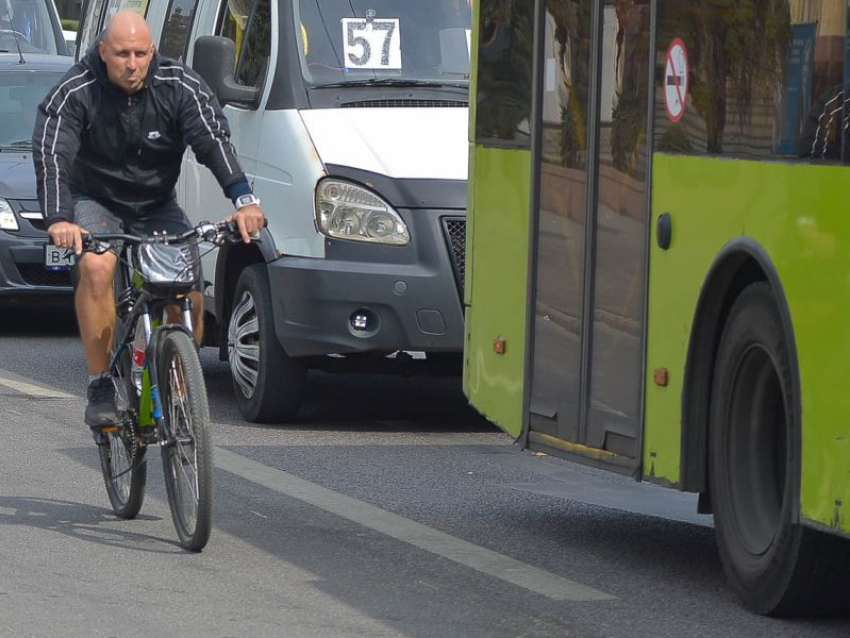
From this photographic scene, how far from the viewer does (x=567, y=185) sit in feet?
24.5

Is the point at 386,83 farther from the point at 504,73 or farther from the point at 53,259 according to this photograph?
the point at 53,259

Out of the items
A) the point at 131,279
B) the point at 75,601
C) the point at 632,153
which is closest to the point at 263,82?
the point at 131,279

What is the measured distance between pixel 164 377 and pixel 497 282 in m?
1.54

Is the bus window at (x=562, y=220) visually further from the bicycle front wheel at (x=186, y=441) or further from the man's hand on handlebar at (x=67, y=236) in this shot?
the man's hand on handlebar at (x=67, y=236)

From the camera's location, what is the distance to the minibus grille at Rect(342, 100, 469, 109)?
35.1ft

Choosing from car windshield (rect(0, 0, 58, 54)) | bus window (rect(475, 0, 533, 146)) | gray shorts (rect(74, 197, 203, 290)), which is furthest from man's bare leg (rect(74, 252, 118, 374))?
car windshield (rect(0, 0, 58, 54))

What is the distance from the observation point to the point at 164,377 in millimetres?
7246

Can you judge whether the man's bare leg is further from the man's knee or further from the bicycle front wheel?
the bicycle front wheel

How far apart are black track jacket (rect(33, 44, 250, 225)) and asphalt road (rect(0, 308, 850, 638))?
124 centimetres

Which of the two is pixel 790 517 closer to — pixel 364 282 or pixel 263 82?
pixel 364 282

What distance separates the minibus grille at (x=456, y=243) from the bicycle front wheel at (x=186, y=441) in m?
3.21

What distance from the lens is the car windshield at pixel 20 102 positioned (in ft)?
52.4

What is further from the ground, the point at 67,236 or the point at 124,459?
the point at 67,236

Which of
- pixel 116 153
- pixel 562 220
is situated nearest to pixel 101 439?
pixel 116 153
